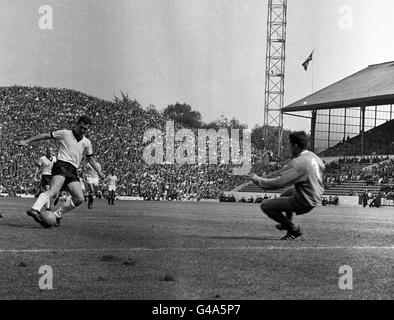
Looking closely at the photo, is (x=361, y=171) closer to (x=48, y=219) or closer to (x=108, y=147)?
(x=108, y=147)

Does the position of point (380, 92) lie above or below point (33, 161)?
above

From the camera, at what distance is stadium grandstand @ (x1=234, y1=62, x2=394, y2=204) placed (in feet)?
174

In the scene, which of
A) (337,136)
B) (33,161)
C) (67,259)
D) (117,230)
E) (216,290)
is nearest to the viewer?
(216,290)

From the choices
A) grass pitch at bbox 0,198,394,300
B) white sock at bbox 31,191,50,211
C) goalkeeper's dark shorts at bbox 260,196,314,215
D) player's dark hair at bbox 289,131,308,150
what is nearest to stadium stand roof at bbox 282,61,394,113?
white sock at bbox 31,191,50,211

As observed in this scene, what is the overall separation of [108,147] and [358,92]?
21559 millimetres

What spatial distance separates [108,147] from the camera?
6044cm

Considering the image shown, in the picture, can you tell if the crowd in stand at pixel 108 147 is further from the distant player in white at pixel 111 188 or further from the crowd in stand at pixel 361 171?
the distant player in white at pixel 111 188

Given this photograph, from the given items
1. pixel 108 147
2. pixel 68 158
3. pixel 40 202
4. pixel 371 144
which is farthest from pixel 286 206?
pixel 371 144

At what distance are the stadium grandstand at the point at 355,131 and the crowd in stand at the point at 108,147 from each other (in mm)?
3991

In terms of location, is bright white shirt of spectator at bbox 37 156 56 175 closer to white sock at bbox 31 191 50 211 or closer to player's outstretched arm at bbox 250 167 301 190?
white sock at bbox 31 191 50 211
